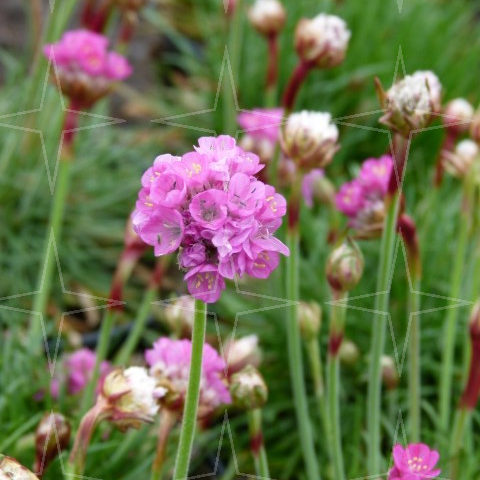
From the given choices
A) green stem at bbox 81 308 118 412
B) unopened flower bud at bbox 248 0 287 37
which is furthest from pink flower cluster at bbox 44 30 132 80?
green stem at bbox 81 308 118 412

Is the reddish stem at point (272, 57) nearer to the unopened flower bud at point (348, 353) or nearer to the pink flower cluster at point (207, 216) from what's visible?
the unopened flower bud at point (348, 353)

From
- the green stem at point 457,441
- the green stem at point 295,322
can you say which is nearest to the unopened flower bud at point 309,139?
the green stem at point 295,322

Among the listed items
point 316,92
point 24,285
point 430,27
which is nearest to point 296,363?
point 24,285

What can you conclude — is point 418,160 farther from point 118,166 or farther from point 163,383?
point 163,383

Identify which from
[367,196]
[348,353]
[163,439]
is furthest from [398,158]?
[348,353]

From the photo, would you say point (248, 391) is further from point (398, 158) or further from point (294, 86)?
point (294, 86)
